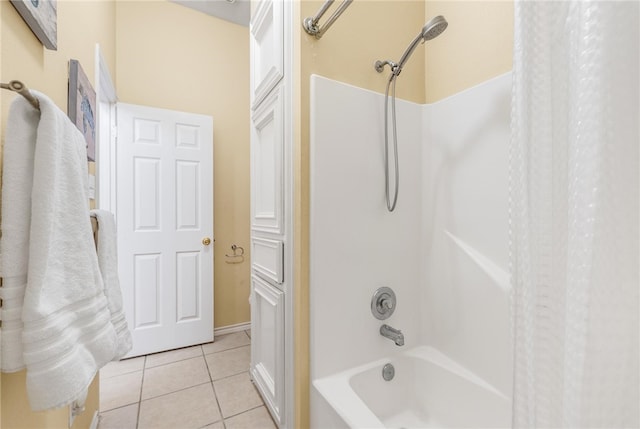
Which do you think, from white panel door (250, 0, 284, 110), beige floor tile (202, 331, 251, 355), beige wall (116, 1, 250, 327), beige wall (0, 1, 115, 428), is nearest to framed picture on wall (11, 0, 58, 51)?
beige wall (0, 1, 115, 428)

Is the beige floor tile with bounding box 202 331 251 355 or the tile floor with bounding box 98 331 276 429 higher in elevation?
the tile floor with bounding box 98 331 276 429

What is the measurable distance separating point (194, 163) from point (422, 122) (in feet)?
6.21

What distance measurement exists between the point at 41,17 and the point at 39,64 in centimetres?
12

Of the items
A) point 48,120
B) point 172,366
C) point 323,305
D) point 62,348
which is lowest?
point 172,366

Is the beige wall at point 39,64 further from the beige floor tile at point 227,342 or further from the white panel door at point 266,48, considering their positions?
the beige floor tile at point 227,342

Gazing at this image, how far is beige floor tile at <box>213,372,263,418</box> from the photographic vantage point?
1623 mm

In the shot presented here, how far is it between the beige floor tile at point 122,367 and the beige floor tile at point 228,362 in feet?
1.59

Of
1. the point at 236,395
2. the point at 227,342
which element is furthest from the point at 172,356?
the point at 236,395

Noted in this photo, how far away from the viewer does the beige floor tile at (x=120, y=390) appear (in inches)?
66.1

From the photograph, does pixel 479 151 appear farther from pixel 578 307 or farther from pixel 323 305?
pixel 578 307

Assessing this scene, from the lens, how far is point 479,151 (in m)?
1.28

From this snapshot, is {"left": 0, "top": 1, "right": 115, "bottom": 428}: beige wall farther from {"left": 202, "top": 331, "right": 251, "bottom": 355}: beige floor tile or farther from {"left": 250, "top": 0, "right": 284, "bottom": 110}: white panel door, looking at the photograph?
{"left": 202, "top": 331, "right": 251, "bottom": 355}: beige floor tile

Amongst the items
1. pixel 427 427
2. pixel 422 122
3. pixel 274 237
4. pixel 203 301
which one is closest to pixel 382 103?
pixel 422 122

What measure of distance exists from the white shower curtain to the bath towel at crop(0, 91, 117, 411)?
33.0 inches
